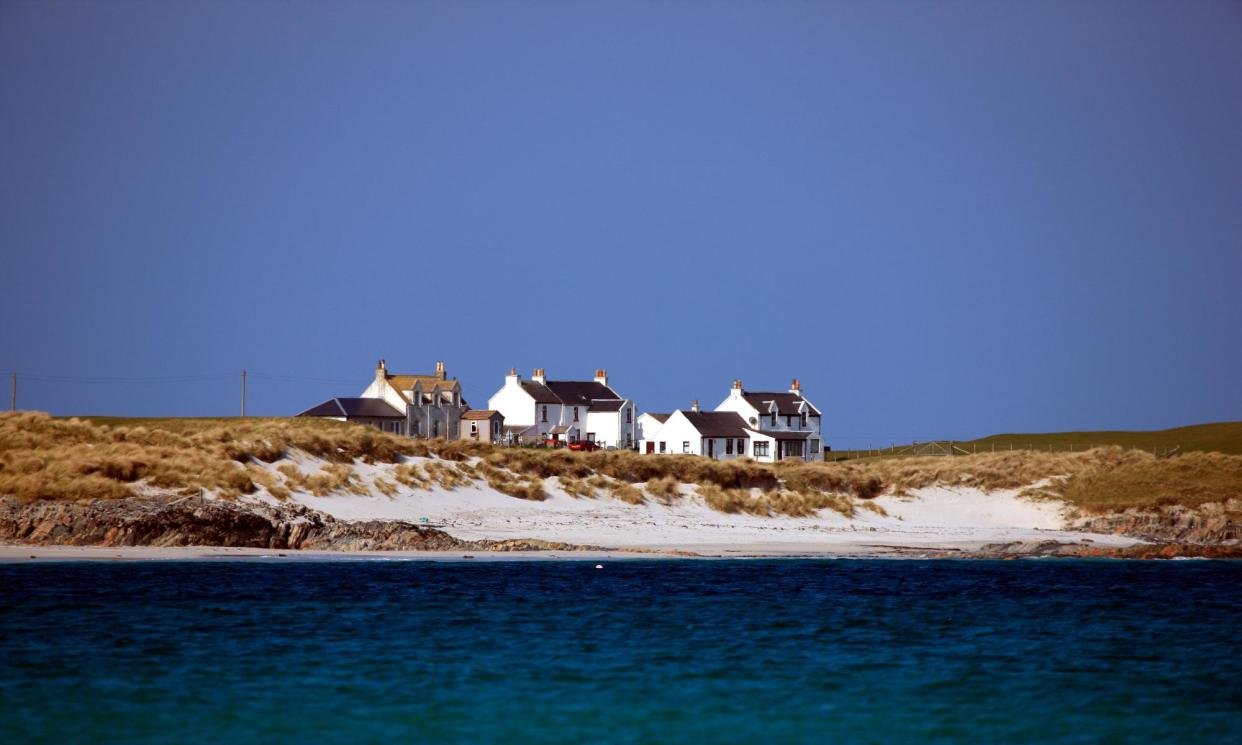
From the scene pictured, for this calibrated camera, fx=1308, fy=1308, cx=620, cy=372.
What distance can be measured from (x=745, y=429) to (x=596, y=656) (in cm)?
8047

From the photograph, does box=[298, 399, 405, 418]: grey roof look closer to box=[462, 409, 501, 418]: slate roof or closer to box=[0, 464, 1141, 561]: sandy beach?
box=[462, 409, 501, 418]: slate roof

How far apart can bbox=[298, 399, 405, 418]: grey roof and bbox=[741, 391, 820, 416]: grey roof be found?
94.7 feet

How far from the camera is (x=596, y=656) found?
25.4 m

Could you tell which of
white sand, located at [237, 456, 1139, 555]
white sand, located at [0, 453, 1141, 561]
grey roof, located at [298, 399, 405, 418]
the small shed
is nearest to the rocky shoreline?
white sand, located at [0, 453, 1141, 561]

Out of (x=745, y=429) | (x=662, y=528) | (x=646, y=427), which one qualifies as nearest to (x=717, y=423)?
(x=745, y=429)

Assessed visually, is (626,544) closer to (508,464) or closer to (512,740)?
(508,464)

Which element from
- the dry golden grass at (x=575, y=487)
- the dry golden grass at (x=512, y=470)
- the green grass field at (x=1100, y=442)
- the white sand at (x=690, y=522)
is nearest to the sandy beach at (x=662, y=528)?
the white sand at (x=690, y=522)

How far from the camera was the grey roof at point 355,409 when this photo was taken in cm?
9869

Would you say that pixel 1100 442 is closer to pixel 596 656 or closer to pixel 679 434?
pixel 679 434

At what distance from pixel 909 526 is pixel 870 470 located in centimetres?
1098

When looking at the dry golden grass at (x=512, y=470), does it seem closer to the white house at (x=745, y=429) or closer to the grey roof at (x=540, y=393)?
the white house at (x=745, y=429)

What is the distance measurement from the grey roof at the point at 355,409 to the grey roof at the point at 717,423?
23137 mm

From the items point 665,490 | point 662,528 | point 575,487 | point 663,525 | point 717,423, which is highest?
point 717,423

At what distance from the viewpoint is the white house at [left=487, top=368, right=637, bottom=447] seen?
359 feet
